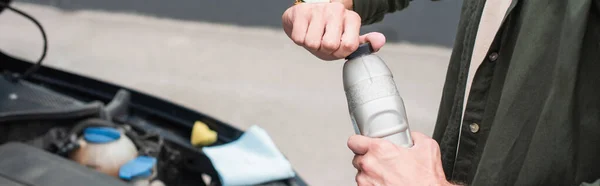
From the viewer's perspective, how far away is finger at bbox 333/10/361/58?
0.56 meters

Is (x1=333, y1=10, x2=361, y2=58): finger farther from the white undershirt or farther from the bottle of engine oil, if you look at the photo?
the bottle of engine oil

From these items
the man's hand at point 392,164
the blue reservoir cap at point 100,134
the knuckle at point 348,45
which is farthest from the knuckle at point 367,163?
the blue reservoir cap at point 100,134

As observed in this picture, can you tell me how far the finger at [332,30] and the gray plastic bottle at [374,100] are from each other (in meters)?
0.03

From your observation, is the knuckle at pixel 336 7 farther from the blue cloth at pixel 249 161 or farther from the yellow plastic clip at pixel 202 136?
the yellow plastic clip at pixel 202 136

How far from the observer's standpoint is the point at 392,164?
20.2 inches

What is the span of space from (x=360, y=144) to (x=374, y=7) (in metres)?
0.30

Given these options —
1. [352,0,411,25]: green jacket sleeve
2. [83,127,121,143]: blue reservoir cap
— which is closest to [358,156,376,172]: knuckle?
[352,0,411,25]: green jacket sleeve

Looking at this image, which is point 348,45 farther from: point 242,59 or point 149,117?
point 242,59

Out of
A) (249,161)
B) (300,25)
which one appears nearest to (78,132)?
(249,161)

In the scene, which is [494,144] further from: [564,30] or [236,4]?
[236,4]

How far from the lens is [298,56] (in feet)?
8.16

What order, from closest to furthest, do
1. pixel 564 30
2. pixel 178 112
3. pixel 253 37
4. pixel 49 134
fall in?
1. pixel 564 30
2. pixel 49 134
3. pixel 178 112
4. pixel 253 37

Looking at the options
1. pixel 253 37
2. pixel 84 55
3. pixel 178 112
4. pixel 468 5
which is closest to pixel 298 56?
pixel 253 37

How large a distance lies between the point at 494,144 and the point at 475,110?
58 millimetres
